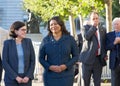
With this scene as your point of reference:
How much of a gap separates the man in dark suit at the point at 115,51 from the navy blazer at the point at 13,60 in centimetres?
210

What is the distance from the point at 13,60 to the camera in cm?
818

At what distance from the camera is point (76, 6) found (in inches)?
892

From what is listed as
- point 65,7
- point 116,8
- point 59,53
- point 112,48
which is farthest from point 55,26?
point 116,8

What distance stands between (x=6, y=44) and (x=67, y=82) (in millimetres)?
1227

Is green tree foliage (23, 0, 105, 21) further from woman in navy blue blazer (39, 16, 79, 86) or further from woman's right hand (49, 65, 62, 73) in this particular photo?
woman's right hand (49, 65, 62, 73)

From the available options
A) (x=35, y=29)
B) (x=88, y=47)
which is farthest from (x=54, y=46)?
(x=35, y=29)

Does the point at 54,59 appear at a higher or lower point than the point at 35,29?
higher

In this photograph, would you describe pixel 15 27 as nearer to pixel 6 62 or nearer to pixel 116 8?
pixel 6 62

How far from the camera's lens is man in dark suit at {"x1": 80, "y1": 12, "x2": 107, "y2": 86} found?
9.81 metres

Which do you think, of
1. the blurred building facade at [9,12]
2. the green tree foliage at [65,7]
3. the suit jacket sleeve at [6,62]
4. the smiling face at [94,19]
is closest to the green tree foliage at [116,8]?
the green tree foliage at [65,7]

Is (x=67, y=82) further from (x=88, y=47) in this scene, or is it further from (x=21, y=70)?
(x=88, y=47)

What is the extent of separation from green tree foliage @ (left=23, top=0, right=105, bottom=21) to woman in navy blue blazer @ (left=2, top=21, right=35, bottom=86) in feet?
A: 33.2

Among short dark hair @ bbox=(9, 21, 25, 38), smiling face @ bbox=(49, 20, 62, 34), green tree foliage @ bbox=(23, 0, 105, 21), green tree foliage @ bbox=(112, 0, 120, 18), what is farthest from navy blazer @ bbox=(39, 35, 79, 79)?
green tree foliage @ bbox=(112, 0, 120, 18)

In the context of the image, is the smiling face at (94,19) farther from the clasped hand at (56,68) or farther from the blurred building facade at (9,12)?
the blurred building facade at (9,12)
